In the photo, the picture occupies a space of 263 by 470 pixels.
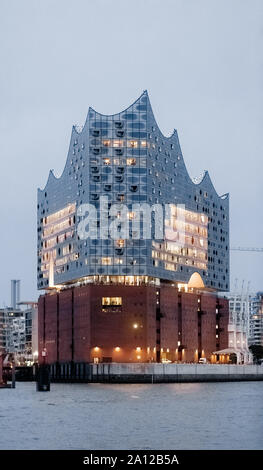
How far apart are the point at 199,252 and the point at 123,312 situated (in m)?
25.1

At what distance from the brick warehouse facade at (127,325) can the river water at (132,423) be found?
179ft

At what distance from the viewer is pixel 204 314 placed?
166 metres

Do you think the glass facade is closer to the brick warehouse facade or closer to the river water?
the brick warehouse facade

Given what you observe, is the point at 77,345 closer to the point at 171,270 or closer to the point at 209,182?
the point at 171,270

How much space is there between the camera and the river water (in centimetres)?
4925

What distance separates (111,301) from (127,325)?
406 centimetres

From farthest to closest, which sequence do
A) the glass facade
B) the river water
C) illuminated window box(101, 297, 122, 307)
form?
the glass facade → illuminated window box(101, 297, 122, 307) → the river water

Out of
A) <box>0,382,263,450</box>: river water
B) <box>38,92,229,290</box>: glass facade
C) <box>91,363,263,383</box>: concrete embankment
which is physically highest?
<box>38,92,229,290</box>: glass facade

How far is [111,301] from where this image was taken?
147m

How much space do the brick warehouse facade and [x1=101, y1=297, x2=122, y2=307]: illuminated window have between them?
0.98ft

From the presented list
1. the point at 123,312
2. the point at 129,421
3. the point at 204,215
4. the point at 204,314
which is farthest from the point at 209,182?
the point at 129,421

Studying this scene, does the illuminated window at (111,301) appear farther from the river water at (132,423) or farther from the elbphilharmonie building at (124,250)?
the river water at (132,423)

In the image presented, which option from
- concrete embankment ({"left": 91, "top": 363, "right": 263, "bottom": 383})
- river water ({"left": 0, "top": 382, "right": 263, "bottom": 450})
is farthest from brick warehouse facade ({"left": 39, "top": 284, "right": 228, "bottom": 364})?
river water ({"left": 0, "top": 382, "right": 263, "bottom": 450})

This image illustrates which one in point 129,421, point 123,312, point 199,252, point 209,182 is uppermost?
point 209,182
